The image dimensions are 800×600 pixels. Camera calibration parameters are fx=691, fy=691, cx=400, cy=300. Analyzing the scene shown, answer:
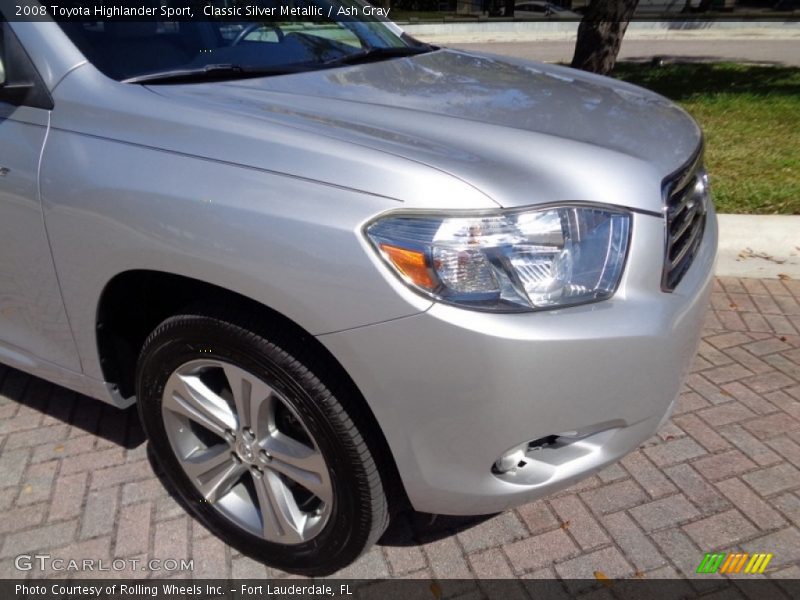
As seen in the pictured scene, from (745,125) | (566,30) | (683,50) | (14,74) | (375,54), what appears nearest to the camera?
(14,74)

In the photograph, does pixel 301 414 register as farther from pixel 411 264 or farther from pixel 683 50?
pixel 683 50

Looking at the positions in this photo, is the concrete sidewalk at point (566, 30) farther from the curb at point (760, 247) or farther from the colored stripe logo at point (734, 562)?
the colored stripe logo at point (734, 562)

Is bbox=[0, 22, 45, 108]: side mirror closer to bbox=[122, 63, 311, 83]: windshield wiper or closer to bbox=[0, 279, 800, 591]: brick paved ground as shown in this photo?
bbox=[122, 63, 311, 83]: windshield wiper

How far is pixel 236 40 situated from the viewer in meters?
2.73

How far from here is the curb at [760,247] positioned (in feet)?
13.8

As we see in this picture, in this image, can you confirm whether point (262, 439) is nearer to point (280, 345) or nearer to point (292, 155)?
point (280, 345)

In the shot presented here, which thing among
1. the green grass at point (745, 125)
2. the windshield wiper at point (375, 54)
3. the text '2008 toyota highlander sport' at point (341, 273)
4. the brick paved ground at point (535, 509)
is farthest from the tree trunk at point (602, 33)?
the text '2008 toyota highlander sport' at point (341, 273)

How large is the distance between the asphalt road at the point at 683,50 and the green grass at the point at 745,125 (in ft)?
16.8

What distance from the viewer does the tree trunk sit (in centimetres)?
758

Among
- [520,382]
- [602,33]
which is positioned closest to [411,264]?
[520,382]

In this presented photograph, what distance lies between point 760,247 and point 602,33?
4368mm

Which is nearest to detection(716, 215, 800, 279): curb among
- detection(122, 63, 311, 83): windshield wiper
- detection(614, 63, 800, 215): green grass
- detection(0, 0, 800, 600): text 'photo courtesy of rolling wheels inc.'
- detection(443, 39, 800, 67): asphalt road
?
detection(614, 63, 800, 215): green grass

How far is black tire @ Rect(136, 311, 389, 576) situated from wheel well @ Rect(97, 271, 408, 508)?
3cm

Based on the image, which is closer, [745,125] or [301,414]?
[301,414]
